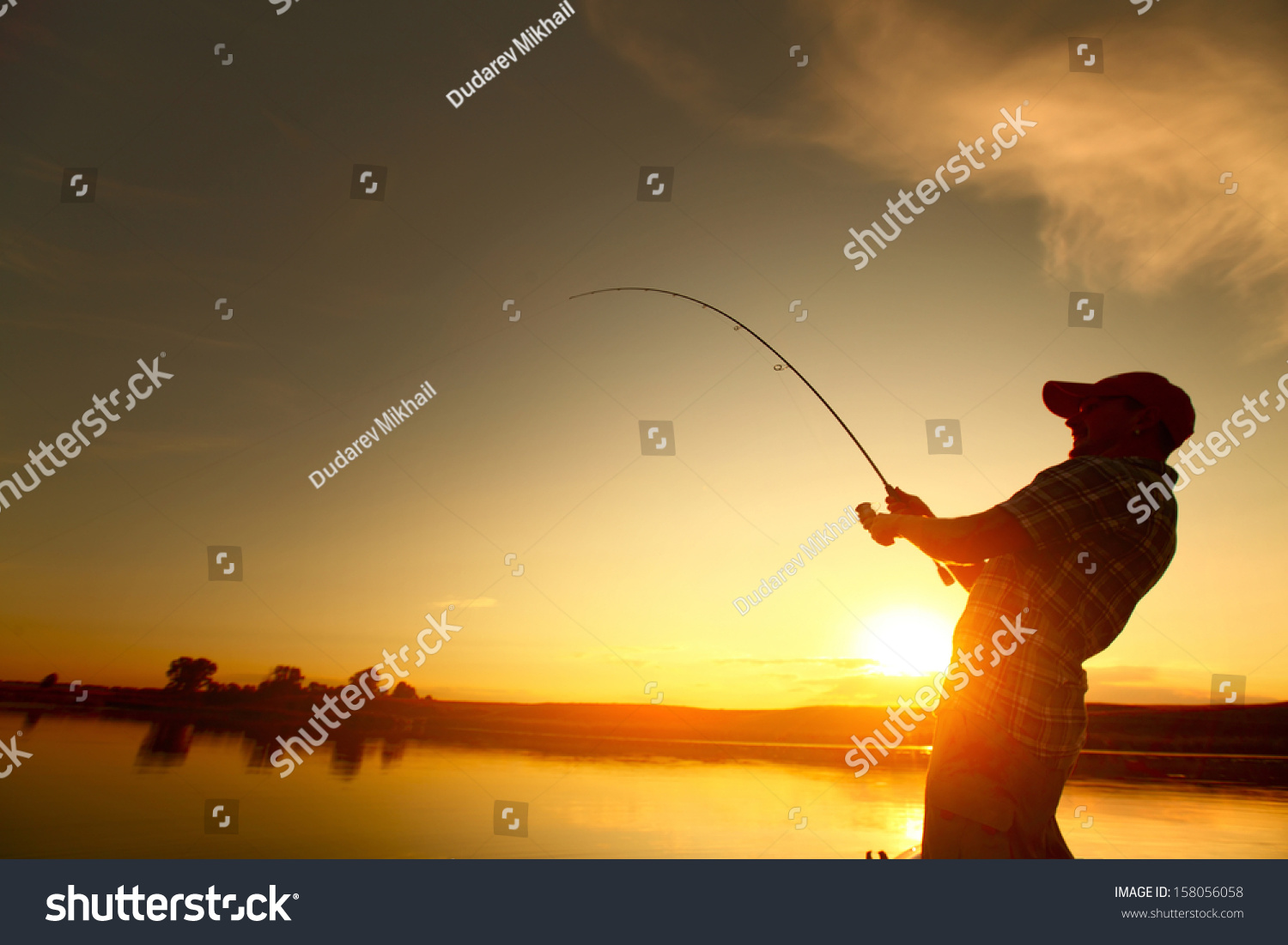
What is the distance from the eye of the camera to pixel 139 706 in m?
24.0

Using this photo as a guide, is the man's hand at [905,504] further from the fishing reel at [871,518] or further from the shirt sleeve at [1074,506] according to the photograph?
the shirt sleeve at [1074,506]

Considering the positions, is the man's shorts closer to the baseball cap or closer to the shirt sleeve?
the shirt sleeve

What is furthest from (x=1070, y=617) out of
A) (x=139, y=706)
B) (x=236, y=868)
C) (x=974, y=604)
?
(x=139, y=706)

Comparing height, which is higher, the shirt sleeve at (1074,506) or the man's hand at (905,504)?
the man's hand at (905,504)

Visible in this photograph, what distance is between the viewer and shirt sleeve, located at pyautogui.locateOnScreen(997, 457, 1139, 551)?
6.47ft

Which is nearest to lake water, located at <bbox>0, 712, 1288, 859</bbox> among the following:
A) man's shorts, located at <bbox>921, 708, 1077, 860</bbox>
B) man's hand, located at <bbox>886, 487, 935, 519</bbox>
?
man's hand, located at <bbox>886, 487, 935, 519</bbox>

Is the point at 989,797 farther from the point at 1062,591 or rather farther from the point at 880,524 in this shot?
the point at 880,524

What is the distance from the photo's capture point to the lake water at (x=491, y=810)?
621cm

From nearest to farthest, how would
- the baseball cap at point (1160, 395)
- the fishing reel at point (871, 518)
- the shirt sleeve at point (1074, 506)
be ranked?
the shirt sleeve at point (1074, 506) → the baseball cap at point (1160, 395) → the fishing reel at point (871, 518)

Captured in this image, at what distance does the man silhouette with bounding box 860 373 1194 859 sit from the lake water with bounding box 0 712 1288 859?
465 centimetres

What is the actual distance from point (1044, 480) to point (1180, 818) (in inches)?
352

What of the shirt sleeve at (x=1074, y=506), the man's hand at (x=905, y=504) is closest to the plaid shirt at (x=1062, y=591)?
the shirt sleeve at (x=1074, y=506)

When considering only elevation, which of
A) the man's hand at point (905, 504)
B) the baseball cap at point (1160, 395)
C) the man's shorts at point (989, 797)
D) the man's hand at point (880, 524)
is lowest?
the man's shorts at point (989, 797)

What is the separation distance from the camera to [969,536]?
2023 millimetres
